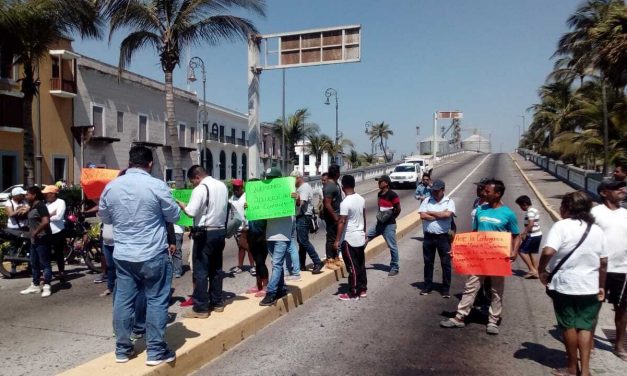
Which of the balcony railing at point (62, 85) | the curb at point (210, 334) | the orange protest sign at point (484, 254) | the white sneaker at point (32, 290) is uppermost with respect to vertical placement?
the balcony railing at point (62, 85)

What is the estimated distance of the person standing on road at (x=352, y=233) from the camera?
6883mm

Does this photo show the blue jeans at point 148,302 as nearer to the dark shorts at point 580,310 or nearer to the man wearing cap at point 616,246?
the dark shorts at point 580,310

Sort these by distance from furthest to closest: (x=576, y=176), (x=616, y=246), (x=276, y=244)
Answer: (x=576, y=176) → (x=276, y=244) → (x=616, y=246)

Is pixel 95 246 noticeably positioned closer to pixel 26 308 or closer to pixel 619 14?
pixel 26 308

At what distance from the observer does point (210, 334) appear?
5.05 meters

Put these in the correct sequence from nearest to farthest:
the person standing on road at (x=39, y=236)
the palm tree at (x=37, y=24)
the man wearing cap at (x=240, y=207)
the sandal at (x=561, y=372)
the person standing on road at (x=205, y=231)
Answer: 1. the sandal at (x=561, y=372)
2. the person standing on road at (x=205, y=231)
3. the person standing on road at (x=39, y=236)
4. the man wearing cap at (x=240, y=207)
5. the palm tree at (x=37, y=24)

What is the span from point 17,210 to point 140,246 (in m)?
5.53

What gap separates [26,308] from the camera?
6746 millimetres

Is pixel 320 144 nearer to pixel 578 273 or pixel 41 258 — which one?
pixel 41 258

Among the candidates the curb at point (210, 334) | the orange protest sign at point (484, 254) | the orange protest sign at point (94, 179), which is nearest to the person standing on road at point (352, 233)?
the curb at point (210, 334)

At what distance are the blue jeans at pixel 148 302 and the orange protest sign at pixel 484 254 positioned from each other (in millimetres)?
3378

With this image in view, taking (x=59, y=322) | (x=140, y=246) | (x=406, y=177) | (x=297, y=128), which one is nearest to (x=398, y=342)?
(x=140, y=246)

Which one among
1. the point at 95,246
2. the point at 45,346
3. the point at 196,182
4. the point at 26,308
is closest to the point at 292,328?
the point at 196,182

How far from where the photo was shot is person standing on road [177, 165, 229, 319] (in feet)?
17.9
